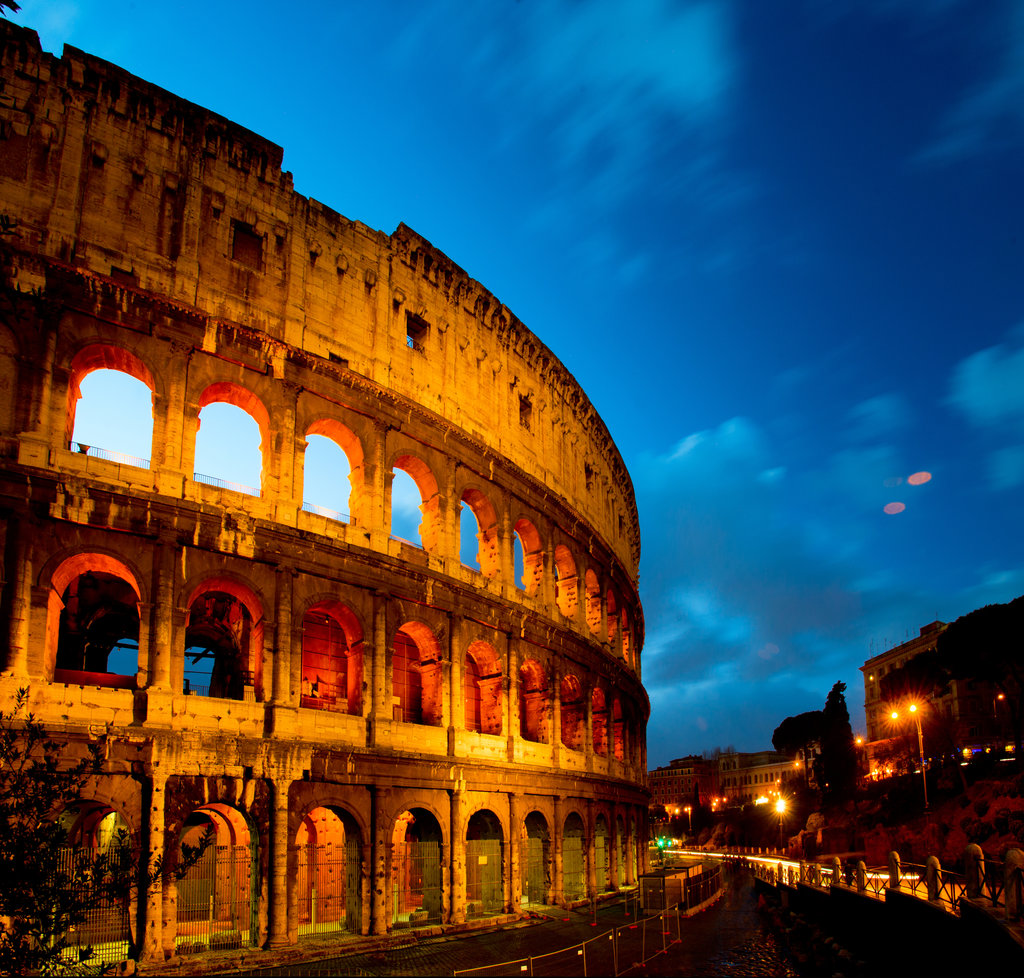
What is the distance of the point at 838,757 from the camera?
201 ft

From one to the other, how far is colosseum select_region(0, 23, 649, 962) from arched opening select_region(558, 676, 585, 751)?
1.52m

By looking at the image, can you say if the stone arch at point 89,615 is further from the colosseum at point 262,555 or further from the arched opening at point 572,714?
the arched opening at point 572,714

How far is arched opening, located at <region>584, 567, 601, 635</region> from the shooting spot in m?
30.9

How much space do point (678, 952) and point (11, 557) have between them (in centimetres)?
1499

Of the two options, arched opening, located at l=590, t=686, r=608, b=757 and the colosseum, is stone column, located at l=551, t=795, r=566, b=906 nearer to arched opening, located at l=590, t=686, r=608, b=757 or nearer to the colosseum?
the colosseum

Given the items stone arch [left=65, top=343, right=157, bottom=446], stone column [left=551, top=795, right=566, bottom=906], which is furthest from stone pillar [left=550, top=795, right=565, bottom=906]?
stone arch [left=65, top=343, right=157, bottom=446]

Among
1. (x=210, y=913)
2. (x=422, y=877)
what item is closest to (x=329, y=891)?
(x=422, y=877)

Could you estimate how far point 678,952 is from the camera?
19.1 meters

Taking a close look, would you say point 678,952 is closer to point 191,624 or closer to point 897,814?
point 191,624

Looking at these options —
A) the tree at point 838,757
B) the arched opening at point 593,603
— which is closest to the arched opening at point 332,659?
the arched opening at point 593,603

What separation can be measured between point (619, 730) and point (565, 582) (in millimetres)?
6327

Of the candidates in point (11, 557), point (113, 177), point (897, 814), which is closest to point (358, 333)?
point (113, 177)

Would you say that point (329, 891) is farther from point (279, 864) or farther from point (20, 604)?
point (20, 604)

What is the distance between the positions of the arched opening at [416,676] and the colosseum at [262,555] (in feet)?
0.27
